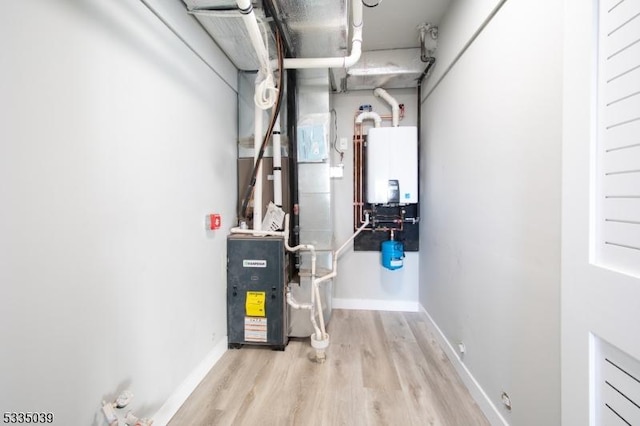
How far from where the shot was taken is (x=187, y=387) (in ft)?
5.11

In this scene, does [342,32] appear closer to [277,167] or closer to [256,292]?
[277,167]

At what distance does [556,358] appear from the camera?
3.15ft

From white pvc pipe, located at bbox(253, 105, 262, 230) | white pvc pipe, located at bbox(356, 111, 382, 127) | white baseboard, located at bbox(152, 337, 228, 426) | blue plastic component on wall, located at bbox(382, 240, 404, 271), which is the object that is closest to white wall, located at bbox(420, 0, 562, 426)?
blue plastic component on wall, located at bbox(382, 240, 404, 271)

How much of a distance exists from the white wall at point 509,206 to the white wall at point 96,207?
1.88m

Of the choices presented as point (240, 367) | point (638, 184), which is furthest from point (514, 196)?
point (240, 367)

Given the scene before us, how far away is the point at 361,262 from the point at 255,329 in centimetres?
146

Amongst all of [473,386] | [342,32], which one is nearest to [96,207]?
[342,32]

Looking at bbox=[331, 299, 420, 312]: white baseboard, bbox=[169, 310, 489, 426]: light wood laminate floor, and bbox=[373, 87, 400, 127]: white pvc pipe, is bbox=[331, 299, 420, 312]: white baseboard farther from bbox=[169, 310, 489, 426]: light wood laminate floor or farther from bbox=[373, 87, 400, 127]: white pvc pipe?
bbox=[373, 87, 400, 127]: white pvc pipe

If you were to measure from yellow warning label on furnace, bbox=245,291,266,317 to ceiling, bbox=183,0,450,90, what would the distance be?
200cm

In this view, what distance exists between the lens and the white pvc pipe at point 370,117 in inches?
109

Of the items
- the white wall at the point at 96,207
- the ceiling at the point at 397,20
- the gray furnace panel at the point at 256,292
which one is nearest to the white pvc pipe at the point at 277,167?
the gray furnace panel at the point at 256,292

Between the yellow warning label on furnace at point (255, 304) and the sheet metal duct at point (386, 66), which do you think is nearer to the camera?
the yellow warning label on furnace at point (255, 304)

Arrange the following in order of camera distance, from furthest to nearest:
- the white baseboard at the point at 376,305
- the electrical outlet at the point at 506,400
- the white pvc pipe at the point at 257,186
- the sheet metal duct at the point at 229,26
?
the white baseboard at the point at 376,305, the white pvc pipe at the point at 257,186, the sheet metal duct at the point at 229,26, the electrical outlet at the point at 506,400

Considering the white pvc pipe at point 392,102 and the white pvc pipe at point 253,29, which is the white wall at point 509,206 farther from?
the white pvc pipe at point 253,29
